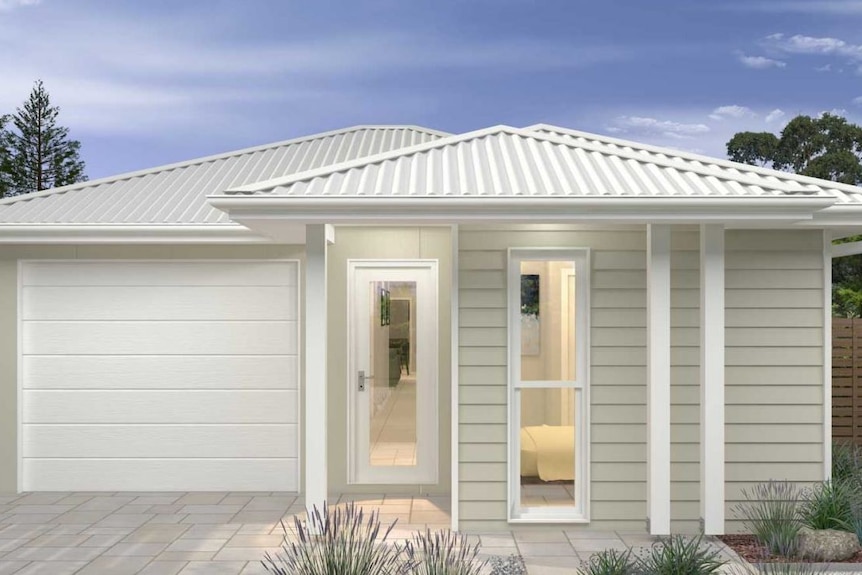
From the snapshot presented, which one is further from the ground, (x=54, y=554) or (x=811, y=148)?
(x=811, y=148)

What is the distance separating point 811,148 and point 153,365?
69.8 feet

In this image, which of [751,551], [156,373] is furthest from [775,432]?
[156,373]

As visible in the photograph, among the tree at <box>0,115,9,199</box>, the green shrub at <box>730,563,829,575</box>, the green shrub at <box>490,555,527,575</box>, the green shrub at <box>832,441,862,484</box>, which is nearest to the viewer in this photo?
the green shrub at <box>730,563,829,575</box>

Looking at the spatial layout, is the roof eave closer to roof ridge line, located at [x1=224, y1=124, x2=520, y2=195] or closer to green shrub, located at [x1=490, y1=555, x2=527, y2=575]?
roof ridge line, located at [x1=224, y1=124, x2=520, y2=195]

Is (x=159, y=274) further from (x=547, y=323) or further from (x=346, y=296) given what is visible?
(x=547, y=323)

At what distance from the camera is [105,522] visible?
23.2ft

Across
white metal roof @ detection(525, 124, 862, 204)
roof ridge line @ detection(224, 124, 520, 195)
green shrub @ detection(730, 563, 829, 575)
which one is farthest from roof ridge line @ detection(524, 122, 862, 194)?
green shrub @ detection(730, 563, 829, 575)

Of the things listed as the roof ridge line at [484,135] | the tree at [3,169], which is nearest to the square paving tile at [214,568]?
the roof ridge line at [484,135]

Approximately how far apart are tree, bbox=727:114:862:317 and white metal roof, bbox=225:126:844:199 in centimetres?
1728

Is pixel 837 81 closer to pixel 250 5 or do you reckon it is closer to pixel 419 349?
pixel 250 5

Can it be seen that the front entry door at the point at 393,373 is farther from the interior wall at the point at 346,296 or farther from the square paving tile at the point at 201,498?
the square paving tile at the point at 201,498

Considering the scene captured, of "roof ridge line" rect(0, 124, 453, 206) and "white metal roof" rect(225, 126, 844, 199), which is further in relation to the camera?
"roof ridge line" rect(0, 124, 453, 206)

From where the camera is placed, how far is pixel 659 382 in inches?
248

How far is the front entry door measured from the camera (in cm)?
820
